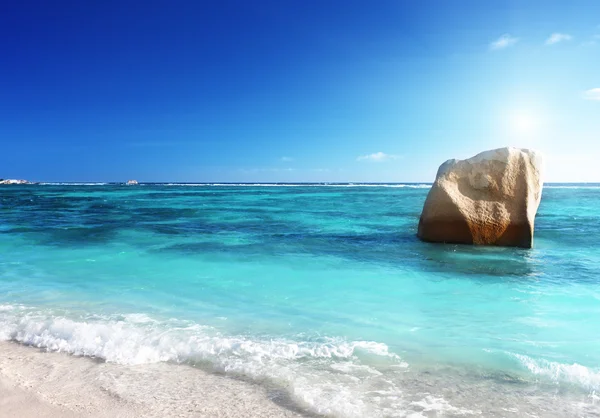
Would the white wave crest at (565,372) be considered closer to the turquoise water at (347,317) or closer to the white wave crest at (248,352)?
the turquoise water at (347,317)

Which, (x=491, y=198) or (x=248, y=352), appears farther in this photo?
(x=491, y=198)

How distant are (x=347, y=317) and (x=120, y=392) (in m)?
2.98

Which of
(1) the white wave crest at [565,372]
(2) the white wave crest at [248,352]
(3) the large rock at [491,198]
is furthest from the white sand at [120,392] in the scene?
(3) the large rock at [491,198]

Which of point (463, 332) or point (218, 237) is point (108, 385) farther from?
point (218, 237)

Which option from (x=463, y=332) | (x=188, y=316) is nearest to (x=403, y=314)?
(x=463, y=332)

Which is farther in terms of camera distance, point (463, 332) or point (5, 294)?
point (5, 294)

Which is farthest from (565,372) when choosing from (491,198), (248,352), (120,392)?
(491,198)

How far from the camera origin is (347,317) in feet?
18.1

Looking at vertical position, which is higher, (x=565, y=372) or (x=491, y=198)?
(x=491, y=198)

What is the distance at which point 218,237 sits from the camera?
13117mm

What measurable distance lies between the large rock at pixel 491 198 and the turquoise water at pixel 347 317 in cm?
63

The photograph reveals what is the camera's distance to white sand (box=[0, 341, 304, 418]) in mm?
3219

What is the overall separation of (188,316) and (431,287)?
4103 millimetres

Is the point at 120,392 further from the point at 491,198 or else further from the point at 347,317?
the point at 491,198
